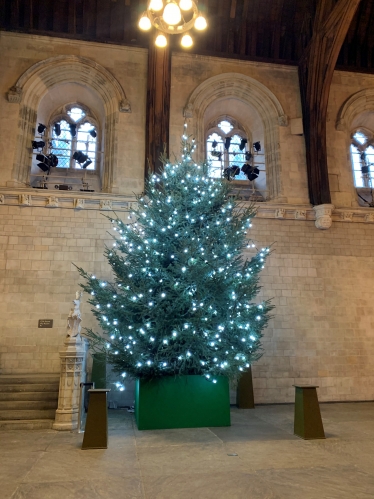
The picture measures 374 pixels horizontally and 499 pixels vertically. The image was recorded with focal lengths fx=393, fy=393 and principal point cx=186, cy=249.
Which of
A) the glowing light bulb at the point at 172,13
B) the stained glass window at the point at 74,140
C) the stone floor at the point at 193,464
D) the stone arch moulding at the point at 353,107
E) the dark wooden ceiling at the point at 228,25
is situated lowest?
the stone floor at the point at 193,464

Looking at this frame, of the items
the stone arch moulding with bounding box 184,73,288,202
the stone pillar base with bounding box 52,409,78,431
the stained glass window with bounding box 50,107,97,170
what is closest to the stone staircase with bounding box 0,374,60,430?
the stone pillar base with bounding box 52,409,78,431

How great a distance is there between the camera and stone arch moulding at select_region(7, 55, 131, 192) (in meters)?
8.94

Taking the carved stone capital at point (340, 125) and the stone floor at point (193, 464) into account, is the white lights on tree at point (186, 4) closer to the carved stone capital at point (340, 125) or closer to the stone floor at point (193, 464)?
the stone floor at point (193, 464)

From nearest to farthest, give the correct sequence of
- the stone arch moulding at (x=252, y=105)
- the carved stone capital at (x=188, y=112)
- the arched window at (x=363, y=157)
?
the carved stone capital at (x=188, y=112) < the stone arch moulding at (x=252, y=105) < the arched window at (x=363, y=157)

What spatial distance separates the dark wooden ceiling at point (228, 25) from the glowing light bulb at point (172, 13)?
502 centimetres

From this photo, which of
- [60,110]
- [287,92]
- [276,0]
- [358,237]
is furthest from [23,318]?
[276,0]

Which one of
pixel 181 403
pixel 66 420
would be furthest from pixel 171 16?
pixel 66 420

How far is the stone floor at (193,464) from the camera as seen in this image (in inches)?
128

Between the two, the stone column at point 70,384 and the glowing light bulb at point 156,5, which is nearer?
the glowing light bulb at point 156,5

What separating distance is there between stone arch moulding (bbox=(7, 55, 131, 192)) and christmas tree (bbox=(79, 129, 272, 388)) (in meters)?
3.33

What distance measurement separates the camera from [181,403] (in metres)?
5.70

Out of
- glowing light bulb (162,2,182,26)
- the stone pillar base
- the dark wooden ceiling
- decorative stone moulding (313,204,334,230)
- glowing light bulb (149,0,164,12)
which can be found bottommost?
the stone pillar base

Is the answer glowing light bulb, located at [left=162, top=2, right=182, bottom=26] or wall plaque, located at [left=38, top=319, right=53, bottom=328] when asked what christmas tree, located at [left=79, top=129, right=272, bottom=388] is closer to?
glowing light bulb, located at [left=162, top=2, right=182, bottom=26]

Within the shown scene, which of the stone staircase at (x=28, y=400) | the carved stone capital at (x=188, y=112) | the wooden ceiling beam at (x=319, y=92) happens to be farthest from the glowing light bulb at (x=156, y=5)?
the stone staircase at (x=28, y=400)
